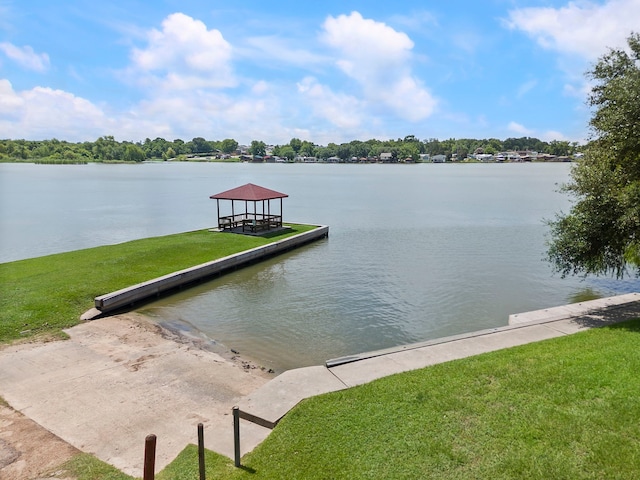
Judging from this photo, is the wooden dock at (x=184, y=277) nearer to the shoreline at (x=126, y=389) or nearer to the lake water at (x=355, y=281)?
the lake water at (x=355, y=281)

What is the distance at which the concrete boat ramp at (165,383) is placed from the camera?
7.45m

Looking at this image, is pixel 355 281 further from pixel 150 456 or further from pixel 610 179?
pixel 150 456

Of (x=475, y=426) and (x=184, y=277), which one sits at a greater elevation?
(x=475, y=426)

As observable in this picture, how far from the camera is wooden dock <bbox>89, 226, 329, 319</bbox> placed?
14844mm

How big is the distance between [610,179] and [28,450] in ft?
45.5

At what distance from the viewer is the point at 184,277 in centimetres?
1883

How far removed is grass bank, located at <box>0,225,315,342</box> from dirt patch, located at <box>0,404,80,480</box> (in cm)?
485

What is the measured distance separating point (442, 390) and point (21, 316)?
11.6 meters

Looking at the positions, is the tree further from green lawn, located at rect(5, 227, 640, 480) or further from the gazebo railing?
the gazebo railing

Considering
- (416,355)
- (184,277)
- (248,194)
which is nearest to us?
(416,355)

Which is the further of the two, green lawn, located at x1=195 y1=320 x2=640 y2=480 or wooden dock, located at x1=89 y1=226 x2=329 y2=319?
wooden dock, located at x1=89 y1=226 x2=329 y2=319

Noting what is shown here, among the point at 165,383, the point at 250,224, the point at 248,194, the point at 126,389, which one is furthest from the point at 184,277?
the point at 250,224

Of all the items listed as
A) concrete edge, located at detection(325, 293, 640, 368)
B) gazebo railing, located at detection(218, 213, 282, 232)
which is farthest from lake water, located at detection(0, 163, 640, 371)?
gazebo railing, located at detection(218, 213, 282, 232)

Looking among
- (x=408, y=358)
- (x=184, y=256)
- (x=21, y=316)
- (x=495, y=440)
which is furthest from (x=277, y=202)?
(x=495, y=440)
